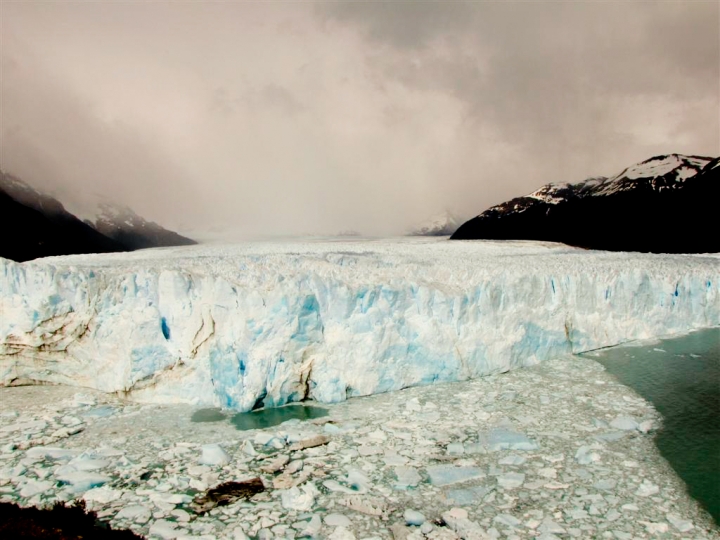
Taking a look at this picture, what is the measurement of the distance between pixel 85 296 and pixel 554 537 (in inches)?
407

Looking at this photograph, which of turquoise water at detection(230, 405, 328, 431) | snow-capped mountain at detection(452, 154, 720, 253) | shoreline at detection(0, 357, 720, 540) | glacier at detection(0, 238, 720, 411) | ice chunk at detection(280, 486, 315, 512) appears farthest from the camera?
snow-capped mountain at detection(452, 154, 720, 253)

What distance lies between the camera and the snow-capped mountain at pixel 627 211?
49.8 metres

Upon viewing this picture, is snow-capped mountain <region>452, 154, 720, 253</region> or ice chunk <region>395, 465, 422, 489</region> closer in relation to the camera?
ice chunk <region>395, 465, 422, 489</region>

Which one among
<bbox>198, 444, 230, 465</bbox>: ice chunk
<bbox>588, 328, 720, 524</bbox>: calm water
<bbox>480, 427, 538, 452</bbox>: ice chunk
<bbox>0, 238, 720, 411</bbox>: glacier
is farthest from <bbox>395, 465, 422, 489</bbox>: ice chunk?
<bbox>588, 328, 720, 524</bbox>: calm water

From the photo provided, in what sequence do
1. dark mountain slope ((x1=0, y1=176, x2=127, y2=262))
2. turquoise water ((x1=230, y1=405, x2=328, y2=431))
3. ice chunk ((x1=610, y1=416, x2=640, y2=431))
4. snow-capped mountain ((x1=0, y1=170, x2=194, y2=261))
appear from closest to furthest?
ice chunk ((x1=610, y1=416, x2=640, y2=431))
turquoise water ((x1=230, y1=405, x2=328, y2=431))
dark mountain slope ((x1=0, y1=176, x2=127, y2=262))
snow-capped mountain ((x1=0, y1=170, x2=194, y2=261))

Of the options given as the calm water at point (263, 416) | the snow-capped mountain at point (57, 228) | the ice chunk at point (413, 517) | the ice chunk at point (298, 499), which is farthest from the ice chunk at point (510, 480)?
the snow-capped mountain at point (57, 228)

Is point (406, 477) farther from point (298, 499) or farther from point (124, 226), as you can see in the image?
point (124, 226)

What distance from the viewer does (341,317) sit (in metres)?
10.4

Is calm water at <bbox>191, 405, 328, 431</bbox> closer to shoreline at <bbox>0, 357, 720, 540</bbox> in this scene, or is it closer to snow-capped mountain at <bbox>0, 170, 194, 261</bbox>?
shoreline at <bbox>0, 357, 720, 540</bbox>

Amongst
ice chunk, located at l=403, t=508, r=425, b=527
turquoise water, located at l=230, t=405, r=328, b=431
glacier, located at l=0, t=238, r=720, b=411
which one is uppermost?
glacier, located at l=0, t=238, r=720, b=411

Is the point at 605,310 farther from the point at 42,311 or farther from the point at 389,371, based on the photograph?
the point at 42,311

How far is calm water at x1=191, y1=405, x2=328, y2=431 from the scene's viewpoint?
27.8ft

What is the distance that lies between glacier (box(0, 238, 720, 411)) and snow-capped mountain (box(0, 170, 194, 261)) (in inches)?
2438

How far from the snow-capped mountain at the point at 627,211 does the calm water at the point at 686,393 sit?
35.7 meters
